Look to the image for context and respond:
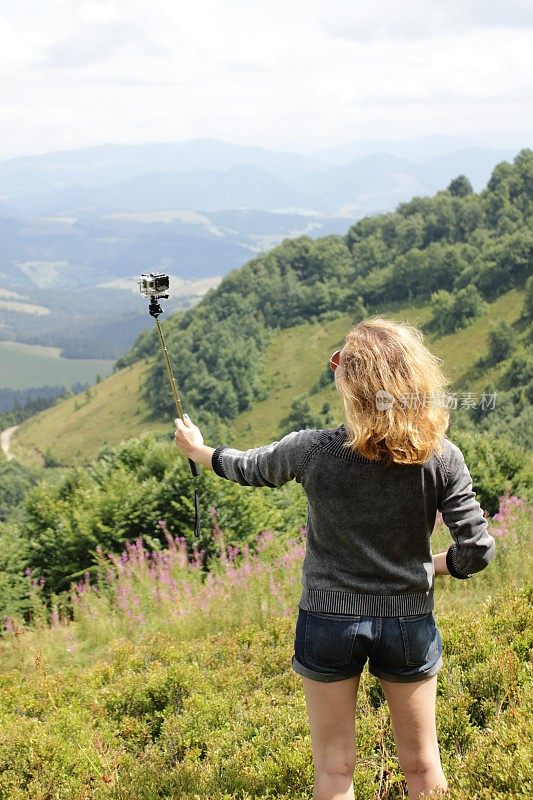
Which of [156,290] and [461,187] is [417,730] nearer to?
[156,290]

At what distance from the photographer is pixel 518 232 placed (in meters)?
97.8

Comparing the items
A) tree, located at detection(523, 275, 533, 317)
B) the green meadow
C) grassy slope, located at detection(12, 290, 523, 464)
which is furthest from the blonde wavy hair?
tree, located at detection(523, 275, 533, 317)

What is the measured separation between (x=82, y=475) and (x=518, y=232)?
96.2 metres

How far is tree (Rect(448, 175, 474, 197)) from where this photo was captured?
12331 cm

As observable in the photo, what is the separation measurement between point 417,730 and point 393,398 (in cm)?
130

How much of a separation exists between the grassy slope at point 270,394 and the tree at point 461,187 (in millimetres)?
31277

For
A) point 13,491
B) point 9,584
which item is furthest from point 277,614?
point 13,491

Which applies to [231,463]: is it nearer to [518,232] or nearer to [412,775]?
[412,775]

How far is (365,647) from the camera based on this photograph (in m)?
2.72

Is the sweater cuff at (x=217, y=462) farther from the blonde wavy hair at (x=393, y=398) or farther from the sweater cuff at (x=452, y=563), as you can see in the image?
the sweater cuff at (x=452, y=563)

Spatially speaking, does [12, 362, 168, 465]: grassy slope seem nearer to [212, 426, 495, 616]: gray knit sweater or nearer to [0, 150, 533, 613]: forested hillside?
[0, 150, 533, 613]: forested hillside

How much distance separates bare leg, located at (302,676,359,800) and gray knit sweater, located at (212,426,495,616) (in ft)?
0.97

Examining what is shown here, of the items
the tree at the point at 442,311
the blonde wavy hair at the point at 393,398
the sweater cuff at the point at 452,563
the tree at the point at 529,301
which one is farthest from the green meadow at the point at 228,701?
the tree at the point at 442,311

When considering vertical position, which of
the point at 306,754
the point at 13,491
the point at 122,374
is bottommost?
the point at 13,491
